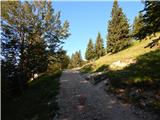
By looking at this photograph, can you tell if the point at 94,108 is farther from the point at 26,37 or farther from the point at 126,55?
the point at 126,55

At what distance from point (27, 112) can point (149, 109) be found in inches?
313

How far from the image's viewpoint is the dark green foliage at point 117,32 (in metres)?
71.3

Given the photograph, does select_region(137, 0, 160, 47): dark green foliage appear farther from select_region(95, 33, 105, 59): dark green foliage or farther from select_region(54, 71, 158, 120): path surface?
select_region(95, 33, 105, 59): dark green foliage

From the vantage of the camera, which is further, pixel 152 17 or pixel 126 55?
pixel 126 55

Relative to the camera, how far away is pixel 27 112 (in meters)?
19.1

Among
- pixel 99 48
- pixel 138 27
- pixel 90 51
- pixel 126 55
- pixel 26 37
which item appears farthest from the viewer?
pixel 90 51

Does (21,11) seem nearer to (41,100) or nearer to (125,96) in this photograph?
(41,100)

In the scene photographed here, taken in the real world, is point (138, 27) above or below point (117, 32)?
above

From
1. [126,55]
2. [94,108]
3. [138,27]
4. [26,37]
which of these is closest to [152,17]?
[94,108]

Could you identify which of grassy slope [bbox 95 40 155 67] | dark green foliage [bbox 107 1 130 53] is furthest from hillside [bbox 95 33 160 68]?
dark green foliage [bbox 107 1 130 53]

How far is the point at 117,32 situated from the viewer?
72.0 meters

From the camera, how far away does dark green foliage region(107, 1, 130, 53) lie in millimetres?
71331

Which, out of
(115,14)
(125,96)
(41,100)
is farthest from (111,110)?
(115,14)

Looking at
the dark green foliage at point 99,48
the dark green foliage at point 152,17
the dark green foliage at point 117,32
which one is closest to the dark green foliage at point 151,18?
the dark green foliage at point 152,17
